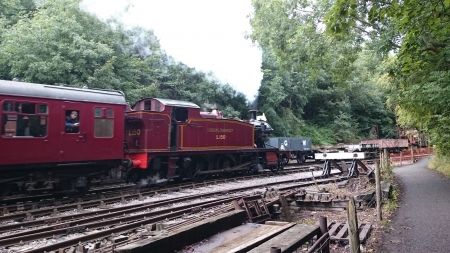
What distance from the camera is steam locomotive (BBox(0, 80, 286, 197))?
347 inches

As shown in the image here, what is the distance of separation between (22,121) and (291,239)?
25.6ft

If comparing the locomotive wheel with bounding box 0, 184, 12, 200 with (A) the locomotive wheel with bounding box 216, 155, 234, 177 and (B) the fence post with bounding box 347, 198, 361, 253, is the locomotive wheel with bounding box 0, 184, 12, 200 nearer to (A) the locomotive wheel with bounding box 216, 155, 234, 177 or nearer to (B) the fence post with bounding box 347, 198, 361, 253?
(A) the locomotive wheel with bounding box 216, 155, 234, 177

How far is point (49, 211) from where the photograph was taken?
27.7ft

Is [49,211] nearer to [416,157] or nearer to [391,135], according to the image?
[416,157]

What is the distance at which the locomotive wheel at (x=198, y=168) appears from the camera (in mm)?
14091

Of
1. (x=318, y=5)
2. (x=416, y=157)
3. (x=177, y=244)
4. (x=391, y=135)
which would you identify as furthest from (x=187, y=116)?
(x=391, y=135)

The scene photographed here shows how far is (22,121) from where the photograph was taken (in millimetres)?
8812

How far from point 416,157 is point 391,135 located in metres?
16.8

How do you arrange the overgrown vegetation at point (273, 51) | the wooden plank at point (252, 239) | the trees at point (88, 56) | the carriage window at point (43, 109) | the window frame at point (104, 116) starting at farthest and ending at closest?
the trees at point (88, 56) → the window frame at point (104, 116) → the carriage window at point (43, 109) → the overgrown vegetation at point (273, 51) → the wooden plank at point (252, 239)

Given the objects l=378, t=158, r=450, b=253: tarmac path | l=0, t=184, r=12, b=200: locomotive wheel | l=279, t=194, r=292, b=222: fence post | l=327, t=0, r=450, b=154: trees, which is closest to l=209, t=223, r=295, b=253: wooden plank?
l=378, t=158, r=450, b=253: tarmac path

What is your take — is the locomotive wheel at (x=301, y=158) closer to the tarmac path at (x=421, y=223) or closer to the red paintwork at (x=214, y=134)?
the red paintwork at (x=214, y=134)

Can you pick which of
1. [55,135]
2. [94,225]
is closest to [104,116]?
[55,135]

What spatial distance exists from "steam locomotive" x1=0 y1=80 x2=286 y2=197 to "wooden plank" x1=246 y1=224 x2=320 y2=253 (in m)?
7.42

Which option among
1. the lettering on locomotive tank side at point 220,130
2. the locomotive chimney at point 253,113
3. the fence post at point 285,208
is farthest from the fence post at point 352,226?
the locomotive chimney at point 253,113
